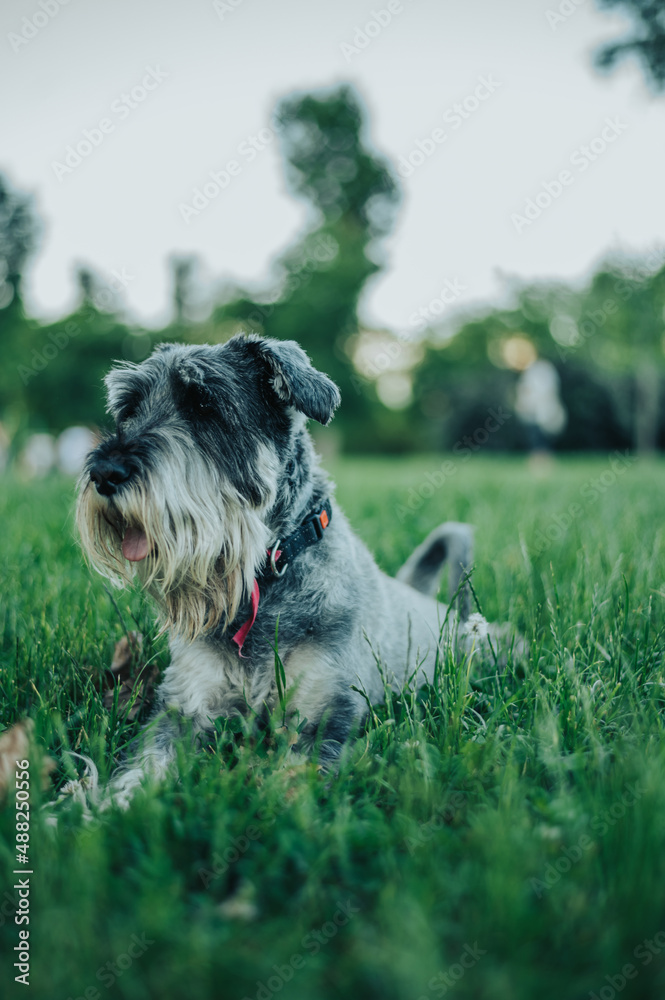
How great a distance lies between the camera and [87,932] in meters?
1.38

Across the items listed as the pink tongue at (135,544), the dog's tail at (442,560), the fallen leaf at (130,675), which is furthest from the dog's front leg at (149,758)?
the dog's tail at (442,560)

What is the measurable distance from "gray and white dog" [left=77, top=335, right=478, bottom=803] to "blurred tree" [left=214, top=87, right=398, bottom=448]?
109 ft

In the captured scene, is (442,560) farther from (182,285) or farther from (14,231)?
(182,285)

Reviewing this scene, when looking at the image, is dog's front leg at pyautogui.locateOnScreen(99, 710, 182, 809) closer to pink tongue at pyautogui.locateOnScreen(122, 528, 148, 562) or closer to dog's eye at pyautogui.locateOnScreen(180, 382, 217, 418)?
pink tongue at pyautogui.locateOnScreen(122, 528, 148, 562)

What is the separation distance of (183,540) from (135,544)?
25cm

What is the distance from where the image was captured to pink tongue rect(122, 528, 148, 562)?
280cm

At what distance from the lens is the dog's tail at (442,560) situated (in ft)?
13.8

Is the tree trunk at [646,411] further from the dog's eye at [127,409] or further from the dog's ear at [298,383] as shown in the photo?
A: the dog's eye at [127,409]

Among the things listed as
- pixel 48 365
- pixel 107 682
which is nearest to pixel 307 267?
pixel 48 365

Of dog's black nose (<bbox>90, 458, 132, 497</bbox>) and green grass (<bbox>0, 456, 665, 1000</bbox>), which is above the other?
dog's black nose (<bbox>90, 458, 132, 497</bbox>)

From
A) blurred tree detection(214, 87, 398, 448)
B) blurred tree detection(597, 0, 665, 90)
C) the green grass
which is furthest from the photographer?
blurred tree detection(214, 87, 398, 448)

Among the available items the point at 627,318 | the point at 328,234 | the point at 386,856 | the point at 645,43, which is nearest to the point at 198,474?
the point at 386,856

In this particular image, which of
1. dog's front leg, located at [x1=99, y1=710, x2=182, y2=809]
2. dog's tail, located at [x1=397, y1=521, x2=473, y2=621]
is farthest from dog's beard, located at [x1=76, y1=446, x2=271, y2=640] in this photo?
dog's tail, located at [x1=397, y1=521, x2=473, y2=621]

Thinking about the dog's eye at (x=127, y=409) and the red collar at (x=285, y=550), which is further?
the dog's eye at (x=127, y=409)
